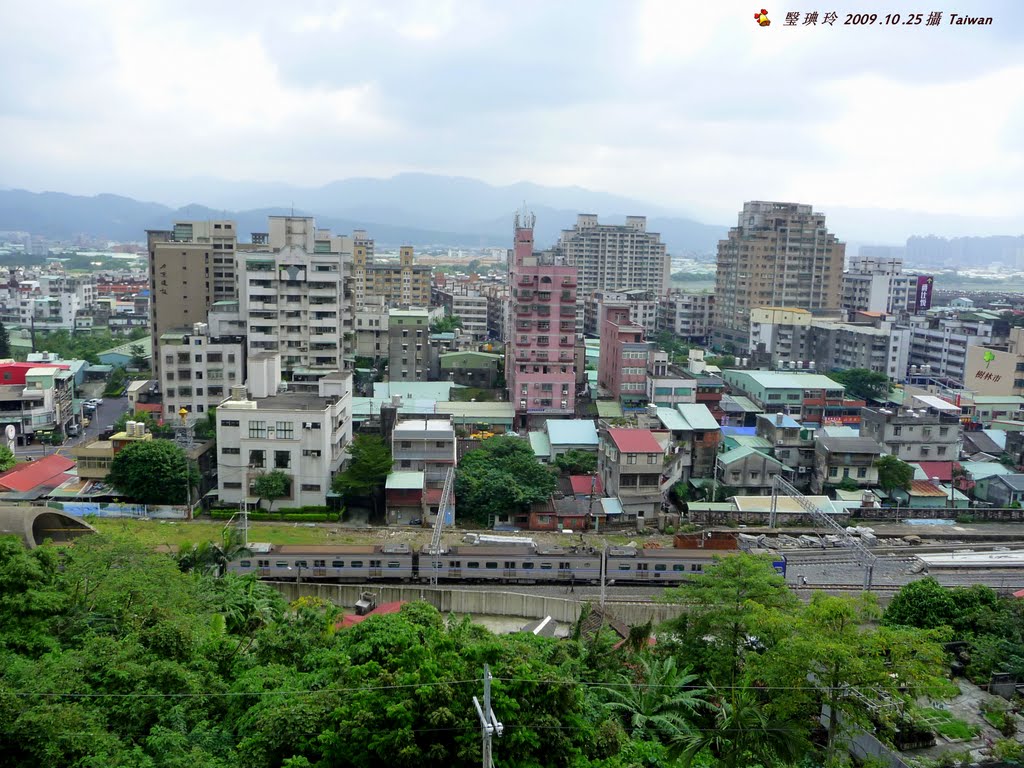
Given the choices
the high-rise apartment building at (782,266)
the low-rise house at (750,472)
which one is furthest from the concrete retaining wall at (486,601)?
the high-rise apartment building at (782,266)

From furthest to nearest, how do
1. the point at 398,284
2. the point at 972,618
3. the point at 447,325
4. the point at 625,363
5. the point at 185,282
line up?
1. the point at 398,284
2. the point at 447,325
3. the point at 185,282
4. the point at 625,363
5. the point at 972,618

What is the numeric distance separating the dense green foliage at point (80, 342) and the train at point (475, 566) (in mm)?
30853

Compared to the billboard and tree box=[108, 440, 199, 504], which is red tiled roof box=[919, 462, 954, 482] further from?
the billboard

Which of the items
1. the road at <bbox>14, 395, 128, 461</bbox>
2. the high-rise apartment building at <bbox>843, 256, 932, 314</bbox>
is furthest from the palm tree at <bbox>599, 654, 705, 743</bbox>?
the high-rise apartment building at <bbox>843, 256, 932, 314</bbox>

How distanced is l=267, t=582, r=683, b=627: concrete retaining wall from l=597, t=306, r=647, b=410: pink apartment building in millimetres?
14537

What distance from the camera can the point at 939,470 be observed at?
1129 inches

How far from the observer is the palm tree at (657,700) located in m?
12.3

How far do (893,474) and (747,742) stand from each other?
1902 cm

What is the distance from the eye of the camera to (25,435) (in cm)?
3228

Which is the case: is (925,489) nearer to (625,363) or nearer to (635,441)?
(635,441)

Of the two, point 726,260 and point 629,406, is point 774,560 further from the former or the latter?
point 726,260

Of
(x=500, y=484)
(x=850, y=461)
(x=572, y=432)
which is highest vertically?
(x=572, y=432)

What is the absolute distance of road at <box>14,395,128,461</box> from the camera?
30.8 metres

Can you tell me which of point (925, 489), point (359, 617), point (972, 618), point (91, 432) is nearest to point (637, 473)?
point (925, 489)
